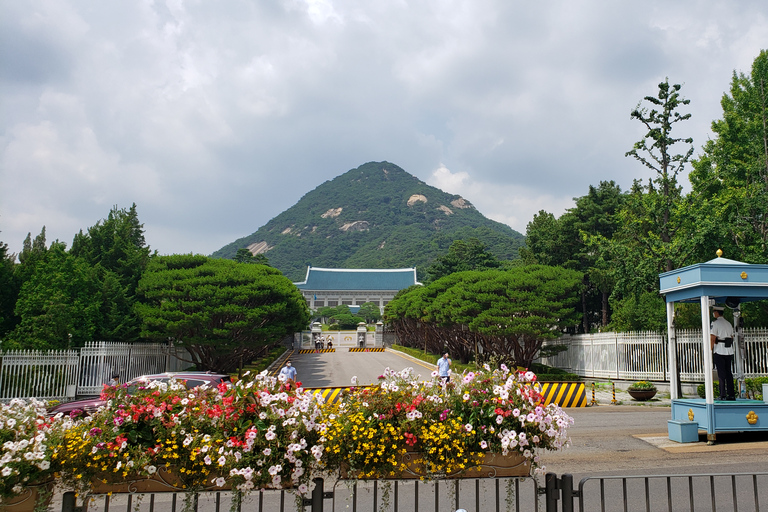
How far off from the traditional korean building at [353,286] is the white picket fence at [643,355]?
71.8m

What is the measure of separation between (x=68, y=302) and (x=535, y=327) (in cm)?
1913

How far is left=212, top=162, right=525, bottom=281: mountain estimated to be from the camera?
13388cm

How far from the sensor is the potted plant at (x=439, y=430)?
14.6 ft

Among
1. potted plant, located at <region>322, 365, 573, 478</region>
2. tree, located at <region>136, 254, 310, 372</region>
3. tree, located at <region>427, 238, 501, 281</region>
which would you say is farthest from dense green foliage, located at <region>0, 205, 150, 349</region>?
tree, located at <region>427, 238, 501, 281</region>

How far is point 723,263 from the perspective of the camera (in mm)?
10258

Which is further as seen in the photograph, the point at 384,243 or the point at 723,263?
the point at 384,243

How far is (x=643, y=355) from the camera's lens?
21.0 m

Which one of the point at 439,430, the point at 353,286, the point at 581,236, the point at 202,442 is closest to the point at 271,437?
the point at 202,442

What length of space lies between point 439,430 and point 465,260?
54.2 metres

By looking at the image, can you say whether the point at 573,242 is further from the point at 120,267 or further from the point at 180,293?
the point at 120,267

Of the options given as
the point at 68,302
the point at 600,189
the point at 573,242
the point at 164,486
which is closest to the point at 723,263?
the point at 164,486

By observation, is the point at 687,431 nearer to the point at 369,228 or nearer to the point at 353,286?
the point at 353,286

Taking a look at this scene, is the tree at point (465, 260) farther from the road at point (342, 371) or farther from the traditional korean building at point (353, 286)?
the traditional korean building at point (353, 286)

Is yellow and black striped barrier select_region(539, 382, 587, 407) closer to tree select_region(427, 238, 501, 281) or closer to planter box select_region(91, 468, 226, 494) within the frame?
planter box select_region(91, 468, 226, 494)
